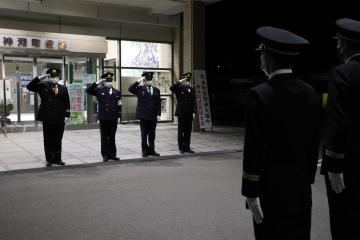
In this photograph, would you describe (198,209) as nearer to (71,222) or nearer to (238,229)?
(238,229)

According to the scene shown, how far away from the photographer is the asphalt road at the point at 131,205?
4.57m

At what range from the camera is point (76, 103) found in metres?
15.6

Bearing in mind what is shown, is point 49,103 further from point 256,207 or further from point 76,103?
point 76,103

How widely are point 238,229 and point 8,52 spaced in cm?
1175

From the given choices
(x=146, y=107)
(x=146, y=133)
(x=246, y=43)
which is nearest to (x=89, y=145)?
(x=146, y=133)

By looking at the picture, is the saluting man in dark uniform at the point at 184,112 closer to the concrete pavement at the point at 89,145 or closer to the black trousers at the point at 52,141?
the concrete pavement at the point at 89,145

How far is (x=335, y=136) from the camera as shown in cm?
289

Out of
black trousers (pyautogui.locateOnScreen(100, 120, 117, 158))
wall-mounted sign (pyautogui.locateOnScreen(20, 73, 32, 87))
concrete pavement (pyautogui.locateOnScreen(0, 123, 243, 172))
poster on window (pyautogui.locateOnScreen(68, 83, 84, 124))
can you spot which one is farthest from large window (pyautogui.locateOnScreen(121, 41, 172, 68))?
black trousers (pyautogui.locateOnScreen(100, 120, 117, 158))

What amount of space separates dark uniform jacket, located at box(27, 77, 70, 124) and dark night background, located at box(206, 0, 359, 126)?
41.3 feet

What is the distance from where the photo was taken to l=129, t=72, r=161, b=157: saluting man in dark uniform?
9555mm

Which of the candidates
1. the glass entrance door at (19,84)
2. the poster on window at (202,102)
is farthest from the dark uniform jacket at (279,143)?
the glass entrance door at (19,84)

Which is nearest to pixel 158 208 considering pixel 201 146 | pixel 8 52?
pixel 201 146

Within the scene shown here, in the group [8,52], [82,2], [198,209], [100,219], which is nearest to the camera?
[100,219]

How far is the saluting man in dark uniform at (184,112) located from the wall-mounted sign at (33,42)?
20.4 ft
